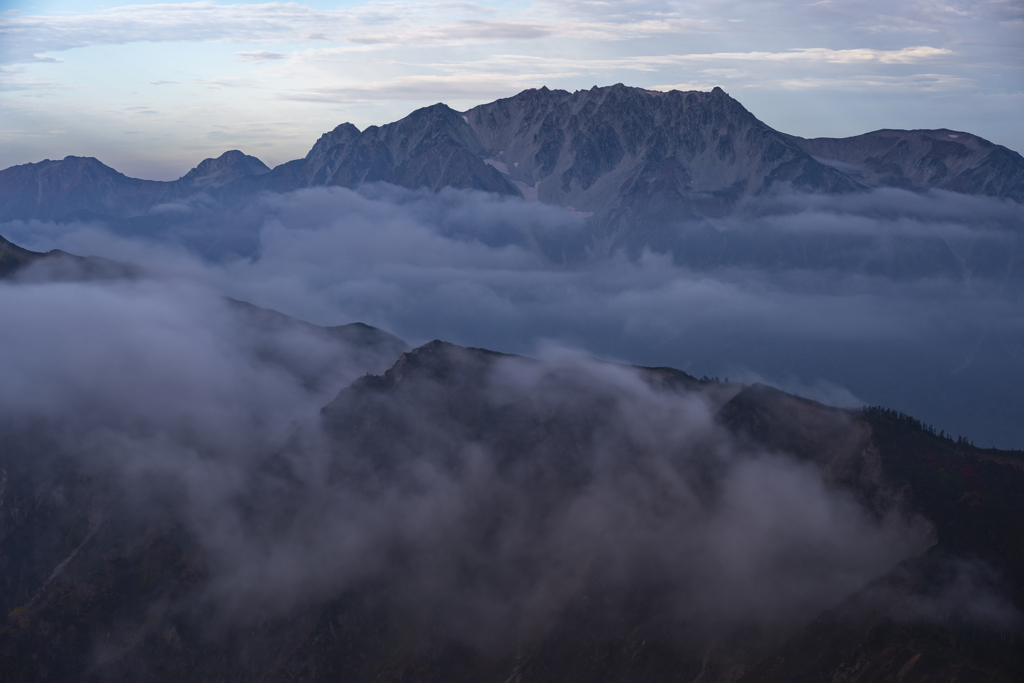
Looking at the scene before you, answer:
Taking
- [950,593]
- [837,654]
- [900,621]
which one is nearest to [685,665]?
[837,654]

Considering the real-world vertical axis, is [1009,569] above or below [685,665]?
above

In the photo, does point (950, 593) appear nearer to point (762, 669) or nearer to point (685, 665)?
point (762, 669)

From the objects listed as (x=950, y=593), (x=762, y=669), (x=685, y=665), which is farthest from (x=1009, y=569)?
(x=685, y=665)

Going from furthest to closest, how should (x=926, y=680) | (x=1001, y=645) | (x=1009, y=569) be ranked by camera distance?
(x=1009, y=569) < (x=1001, y=645) < (x=926, y=680)

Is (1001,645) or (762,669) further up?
(1001,645)

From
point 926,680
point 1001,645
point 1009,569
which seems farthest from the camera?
point 1009,569

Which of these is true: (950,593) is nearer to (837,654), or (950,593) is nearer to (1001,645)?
(1001,645)

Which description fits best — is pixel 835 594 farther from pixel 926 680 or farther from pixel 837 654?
pixel 926 680

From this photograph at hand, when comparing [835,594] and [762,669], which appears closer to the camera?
[762,669]

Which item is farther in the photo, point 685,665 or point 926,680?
point 685,665
